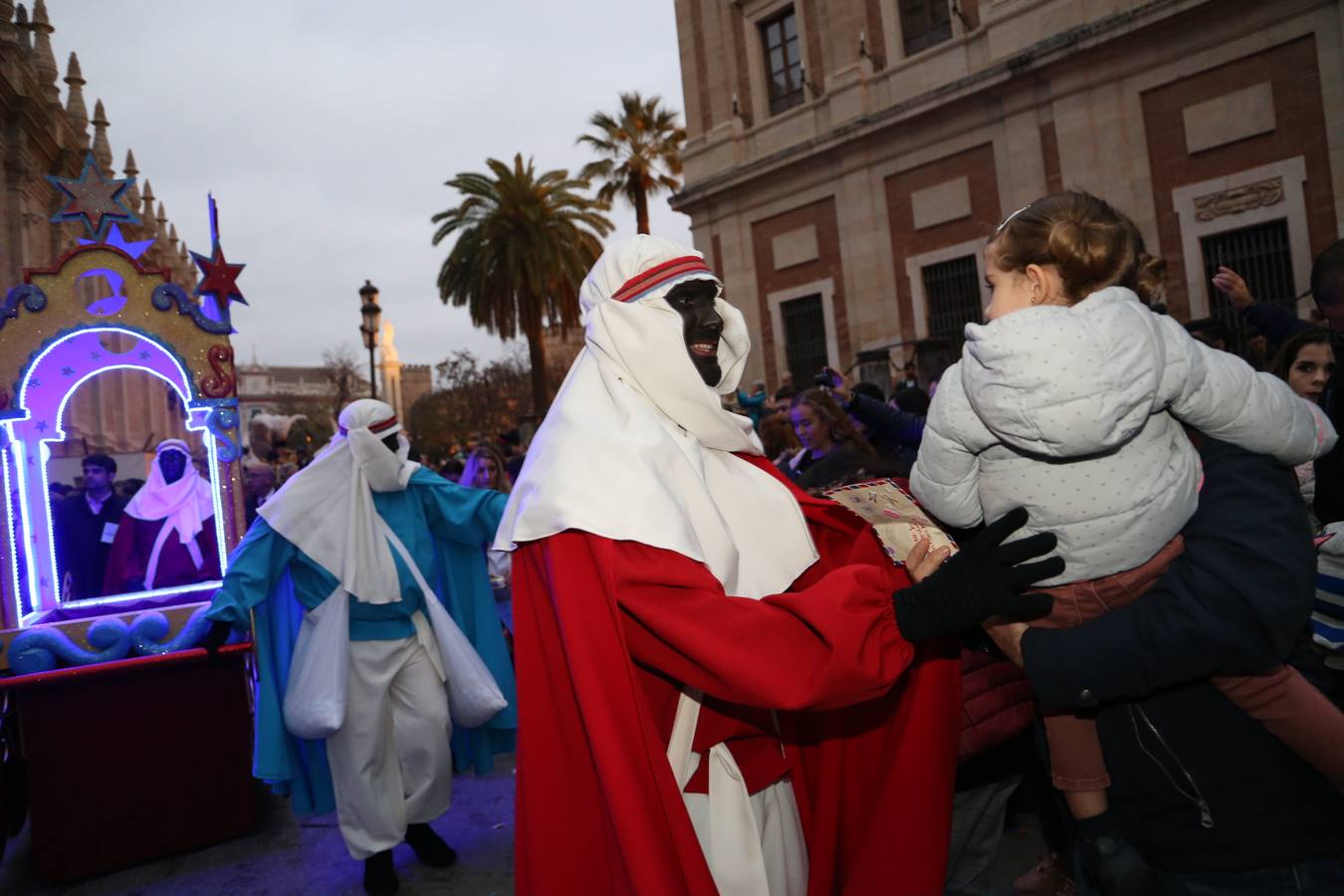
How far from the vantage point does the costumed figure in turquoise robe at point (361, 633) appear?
4.38 metres

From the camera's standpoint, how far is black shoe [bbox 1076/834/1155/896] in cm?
166

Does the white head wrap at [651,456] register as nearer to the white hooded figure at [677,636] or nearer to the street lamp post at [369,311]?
the white hooded figure at [677,636]

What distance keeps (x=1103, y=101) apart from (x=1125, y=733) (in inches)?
622

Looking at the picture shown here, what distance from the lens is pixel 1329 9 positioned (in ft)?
40.7

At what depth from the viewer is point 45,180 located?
12164mm

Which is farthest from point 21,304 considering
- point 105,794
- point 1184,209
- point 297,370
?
point 297,370

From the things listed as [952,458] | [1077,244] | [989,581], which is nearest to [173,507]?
[952,458]

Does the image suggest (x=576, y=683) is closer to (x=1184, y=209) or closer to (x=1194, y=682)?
(x=1194, y=682)

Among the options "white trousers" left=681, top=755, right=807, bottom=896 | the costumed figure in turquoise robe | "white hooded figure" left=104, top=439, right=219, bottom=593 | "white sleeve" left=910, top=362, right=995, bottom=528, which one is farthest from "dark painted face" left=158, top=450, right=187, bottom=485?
"white sleeve" left=910, top=362, right=995, bottom=528

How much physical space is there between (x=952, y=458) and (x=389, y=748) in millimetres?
3672

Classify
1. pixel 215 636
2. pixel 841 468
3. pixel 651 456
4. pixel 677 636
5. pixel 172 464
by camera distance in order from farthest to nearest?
pixel 172 464 → pixel 841 468 → pixel 215 636 → pixel 651 456 → pixel 677 636

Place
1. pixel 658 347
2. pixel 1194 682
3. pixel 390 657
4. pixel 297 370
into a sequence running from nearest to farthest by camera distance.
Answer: pixel 1194 682 < pixel 658 347 < pixel 390 657 < pixel 297 370

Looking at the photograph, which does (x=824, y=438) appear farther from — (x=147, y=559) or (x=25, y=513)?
(x=25, y=513)

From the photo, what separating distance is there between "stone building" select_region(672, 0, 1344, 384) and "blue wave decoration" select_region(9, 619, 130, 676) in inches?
454
